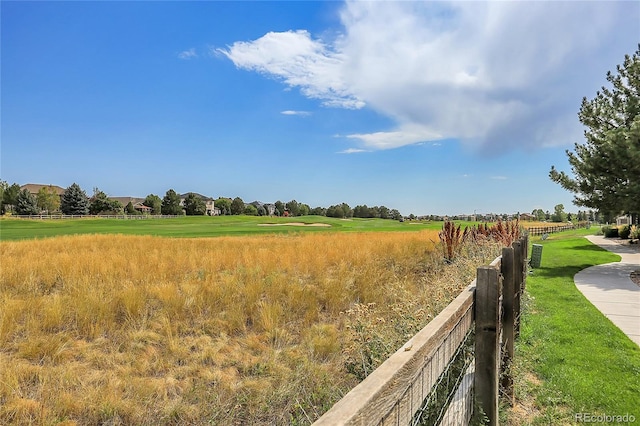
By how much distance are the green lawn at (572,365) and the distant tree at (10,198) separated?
83.9 m

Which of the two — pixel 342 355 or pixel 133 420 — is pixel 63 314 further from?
pixel 342 355

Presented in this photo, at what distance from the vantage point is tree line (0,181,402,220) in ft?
221

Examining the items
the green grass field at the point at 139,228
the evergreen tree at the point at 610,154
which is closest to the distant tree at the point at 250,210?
the green grass field at the point at 139,228

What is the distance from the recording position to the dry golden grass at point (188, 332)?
4566mm

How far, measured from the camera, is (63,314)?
657 centimetres

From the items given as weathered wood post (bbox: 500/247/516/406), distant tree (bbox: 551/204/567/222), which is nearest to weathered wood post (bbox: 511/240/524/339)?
weathered wood post (bbox: 500/247/516/406)

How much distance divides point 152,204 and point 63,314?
9327 cm

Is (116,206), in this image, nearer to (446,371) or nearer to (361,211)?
(361,211)

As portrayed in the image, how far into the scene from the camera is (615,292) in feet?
31.3

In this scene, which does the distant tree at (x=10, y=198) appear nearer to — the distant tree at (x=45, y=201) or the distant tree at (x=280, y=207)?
the distant tree at (x=45, y=201)

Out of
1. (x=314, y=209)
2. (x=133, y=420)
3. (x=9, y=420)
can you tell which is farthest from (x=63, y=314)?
(x=314, y=209)

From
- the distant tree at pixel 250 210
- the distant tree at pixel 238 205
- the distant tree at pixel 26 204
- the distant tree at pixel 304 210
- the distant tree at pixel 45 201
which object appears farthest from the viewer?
the distant tree at pixel 304 210

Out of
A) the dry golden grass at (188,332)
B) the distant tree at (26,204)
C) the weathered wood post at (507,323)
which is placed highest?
the distant tree at (26,204)

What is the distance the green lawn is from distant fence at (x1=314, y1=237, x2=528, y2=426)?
508 mm
